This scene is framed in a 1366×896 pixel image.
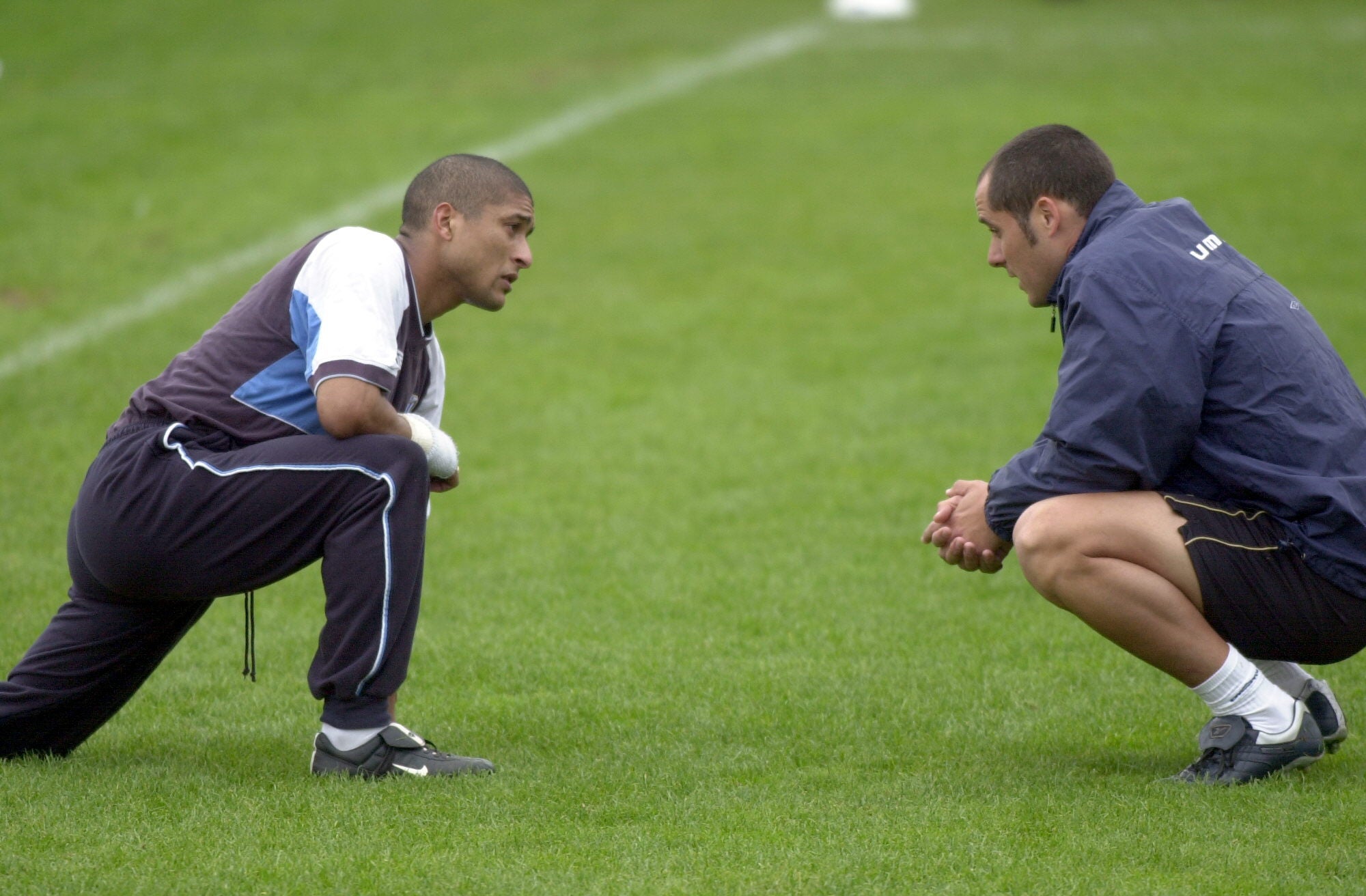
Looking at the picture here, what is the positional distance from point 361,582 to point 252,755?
0.75 meters

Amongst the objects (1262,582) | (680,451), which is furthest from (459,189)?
(680,451)

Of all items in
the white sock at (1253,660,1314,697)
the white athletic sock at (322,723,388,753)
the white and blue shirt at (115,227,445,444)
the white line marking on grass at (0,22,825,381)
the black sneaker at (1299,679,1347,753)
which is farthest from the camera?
the white line marking on grass at (0,22,825,381)

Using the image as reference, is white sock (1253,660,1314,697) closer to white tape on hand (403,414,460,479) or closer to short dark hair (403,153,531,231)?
white tape on hand (403,414,460,479)

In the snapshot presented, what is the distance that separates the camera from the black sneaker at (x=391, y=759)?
158 inches

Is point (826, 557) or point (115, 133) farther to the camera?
point (115, 133)

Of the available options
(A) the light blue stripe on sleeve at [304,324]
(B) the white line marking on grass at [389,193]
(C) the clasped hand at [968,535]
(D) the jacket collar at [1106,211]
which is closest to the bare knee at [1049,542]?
(C) the clasped hand at [968,535]

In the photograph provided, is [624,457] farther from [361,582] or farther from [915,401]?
[361,582]

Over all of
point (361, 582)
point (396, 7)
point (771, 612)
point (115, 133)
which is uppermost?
point (396, 7)

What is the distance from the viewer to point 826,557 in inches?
251

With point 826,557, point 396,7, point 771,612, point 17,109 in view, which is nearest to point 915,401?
point 826,557

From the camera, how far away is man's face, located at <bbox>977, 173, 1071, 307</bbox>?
4082mm

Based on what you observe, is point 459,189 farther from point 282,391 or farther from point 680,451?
point 680,451

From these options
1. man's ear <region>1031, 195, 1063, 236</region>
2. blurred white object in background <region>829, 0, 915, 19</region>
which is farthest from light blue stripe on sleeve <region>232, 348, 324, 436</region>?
blurred white object in background <region>829, 0, 915, 19</region>

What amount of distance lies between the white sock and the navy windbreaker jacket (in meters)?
0.52
